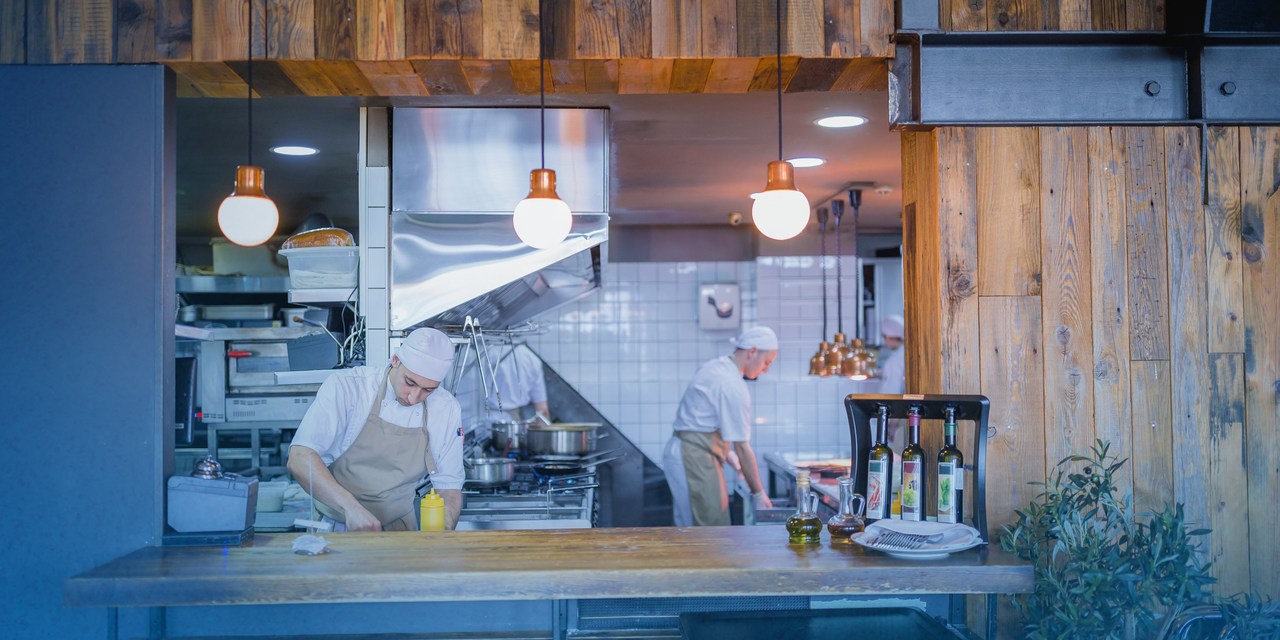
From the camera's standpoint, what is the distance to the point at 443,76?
126 inches

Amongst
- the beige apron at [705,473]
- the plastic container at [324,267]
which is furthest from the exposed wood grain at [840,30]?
the beige apron at [705,473]

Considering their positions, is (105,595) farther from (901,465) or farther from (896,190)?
(896,190)

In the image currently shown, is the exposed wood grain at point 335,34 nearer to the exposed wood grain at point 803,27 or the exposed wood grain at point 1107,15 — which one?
the exposed wood grain at point 803,27

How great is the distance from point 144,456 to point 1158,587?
2818 mm

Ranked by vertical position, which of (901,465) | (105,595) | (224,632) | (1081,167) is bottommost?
(224,632)

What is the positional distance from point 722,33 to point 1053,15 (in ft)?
3.30

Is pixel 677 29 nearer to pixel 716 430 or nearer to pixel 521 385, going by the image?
pixel 716 430

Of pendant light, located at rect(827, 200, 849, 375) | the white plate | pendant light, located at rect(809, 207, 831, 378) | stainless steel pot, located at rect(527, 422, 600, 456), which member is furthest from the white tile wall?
the white plate

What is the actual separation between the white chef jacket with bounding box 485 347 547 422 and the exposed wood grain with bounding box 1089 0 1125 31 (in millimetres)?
5232

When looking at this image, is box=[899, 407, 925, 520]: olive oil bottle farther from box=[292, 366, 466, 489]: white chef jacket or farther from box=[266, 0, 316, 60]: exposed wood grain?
box=[266, 0, 316, 60]: exposed wood grain

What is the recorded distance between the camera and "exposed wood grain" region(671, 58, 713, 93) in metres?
3.04

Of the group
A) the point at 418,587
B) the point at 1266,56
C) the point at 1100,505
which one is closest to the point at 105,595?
the point at 418,587

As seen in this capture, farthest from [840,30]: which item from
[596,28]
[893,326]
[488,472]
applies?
[893,326]

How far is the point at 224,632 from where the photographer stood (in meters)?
2.96
